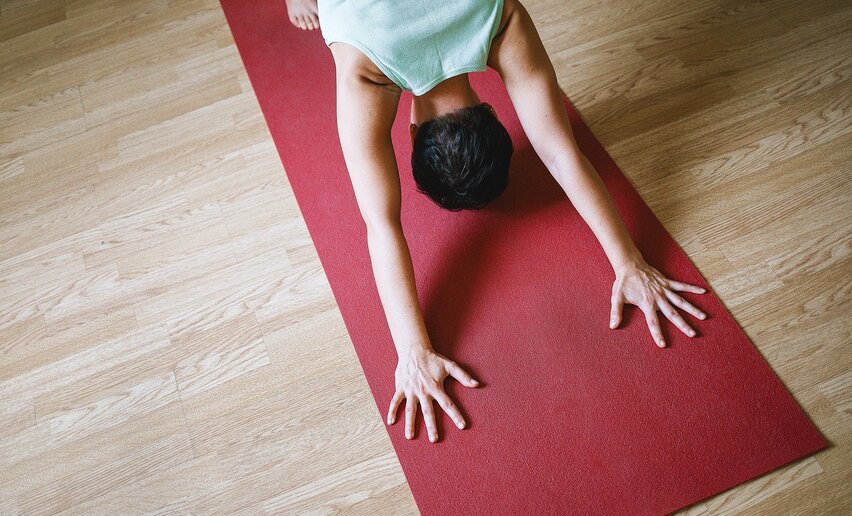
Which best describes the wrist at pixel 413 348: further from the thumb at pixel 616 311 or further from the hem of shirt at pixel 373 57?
the hem of shirt at pixel 373 57

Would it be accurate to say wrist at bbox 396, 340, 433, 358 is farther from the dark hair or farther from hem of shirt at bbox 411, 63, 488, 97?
hem of shirt at bbox 411, 63, 488, 97

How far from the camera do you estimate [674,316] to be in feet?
4.89

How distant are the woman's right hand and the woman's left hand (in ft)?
1.34

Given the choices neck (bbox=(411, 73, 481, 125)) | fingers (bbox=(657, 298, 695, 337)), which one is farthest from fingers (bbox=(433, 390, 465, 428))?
neck (bbox=(411, 73, 481, 125))

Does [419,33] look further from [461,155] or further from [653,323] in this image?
[653,323]

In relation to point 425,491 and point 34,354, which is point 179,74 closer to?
point 34,354

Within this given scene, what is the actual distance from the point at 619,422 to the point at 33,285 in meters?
1.62

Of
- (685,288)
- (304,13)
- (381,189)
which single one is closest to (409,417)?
(381,189)

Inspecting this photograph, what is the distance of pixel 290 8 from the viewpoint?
2.17 meters

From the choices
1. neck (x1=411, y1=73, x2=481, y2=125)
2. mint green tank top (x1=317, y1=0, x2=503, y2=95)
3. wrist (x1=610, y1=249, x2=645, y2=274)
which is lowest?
wrist (x1=610, y1=249, x2=645, y2=274)

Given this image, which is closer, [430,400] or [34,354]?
[430,400]

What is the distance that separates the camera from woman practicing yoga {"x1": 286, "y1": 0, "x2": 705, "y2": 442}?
1.39 metres

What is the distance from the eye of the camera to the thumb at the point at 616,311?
59.3 inches

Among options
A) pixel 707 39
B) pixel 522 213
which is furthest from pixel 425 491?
pixel 707 39
